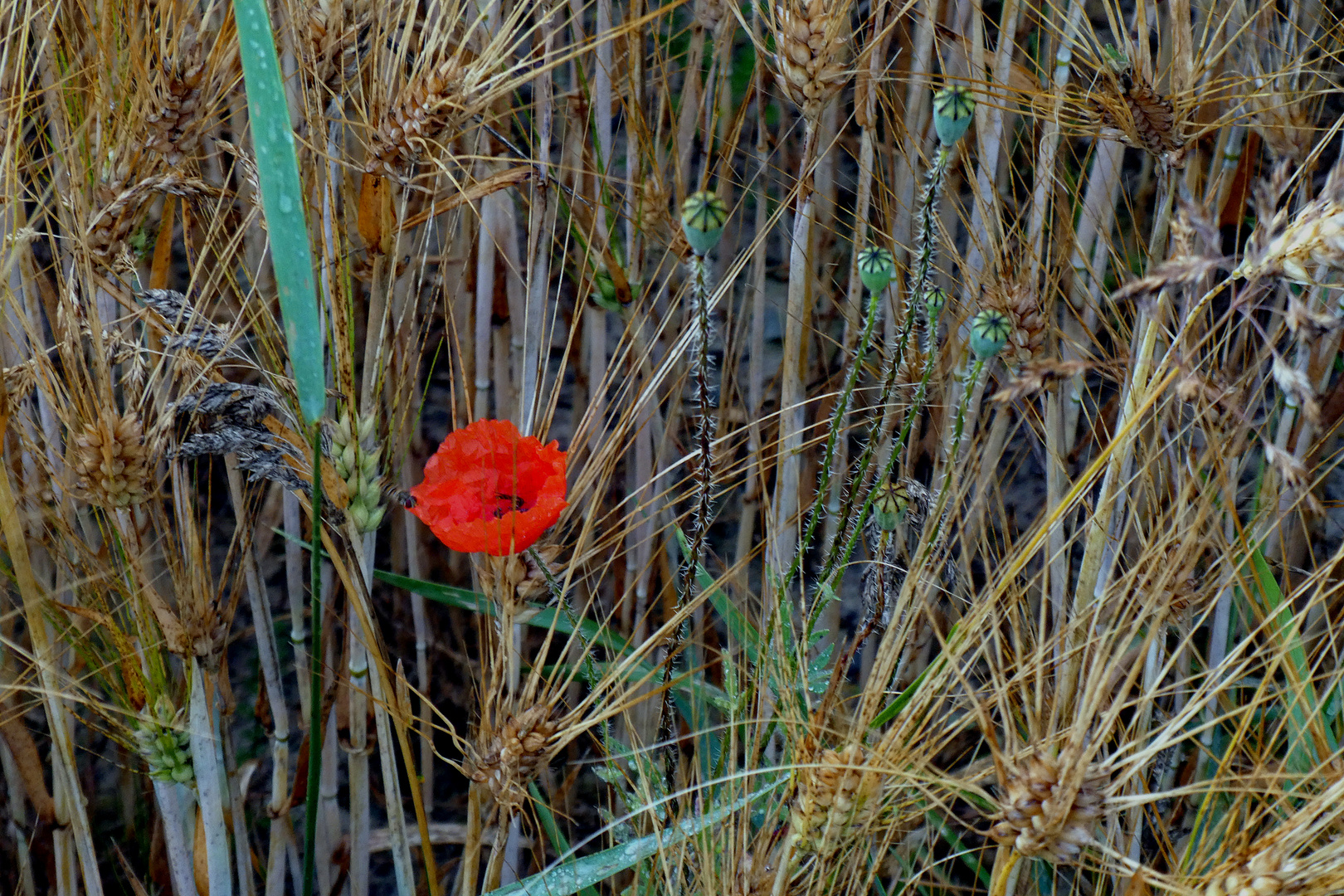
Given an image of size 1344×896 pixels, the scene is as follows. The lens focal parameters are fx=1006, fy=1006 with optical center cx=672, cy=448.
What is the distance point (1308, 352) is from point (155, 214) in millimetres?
966

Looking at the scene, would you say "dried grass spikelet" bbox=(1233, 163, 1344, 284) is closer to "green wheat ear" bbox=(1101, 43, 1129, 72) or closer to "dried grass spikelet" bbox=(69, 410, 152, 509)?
"green wheat ear" bbox=(1101, 43, 1129, 72)

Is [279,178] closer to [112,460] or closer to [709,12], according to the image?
[112,460]

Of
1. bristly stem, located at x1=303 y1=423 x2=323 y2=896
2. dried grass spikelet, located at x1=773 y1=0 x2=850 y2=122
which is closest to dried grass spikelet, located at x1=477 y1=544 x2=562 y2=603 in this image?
bristly stem, located at x1=303 y1=423 x2=323 y2=896

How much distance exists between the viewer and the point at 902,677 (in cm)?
92

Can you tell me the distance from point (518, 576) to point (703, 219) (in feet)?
0.85

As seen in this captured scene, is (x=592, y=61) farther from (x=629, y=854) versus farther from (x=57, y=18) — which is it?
(x=629, y=854)

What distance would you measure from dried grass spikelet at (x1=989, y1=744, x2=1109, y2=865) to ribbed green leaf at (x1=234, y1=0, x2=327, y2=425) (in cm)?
36

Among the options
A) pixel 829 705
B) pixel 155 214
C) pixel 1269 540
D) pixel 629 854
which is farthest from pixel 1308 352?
pixel 155 214

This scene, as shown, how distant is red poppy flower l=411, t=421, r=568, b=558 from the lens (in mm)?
570

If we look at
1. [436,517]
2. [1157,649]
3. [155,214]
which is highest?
[155,214]

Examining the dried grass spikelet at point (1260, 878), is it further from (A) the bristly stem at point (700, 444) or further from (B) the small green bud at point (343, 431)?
(B) the small green bud at point (343, 431)

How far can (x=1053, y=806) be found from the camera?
1.46 ft

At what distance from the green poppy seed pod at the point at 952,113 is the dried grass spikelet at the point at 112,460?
1.60 feet

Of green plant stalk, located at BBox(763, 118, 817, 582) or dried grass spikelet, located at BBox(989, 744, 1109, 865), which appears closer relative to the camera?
dried grass spikelet, located at BBox(989, 744, 1109, 865)
